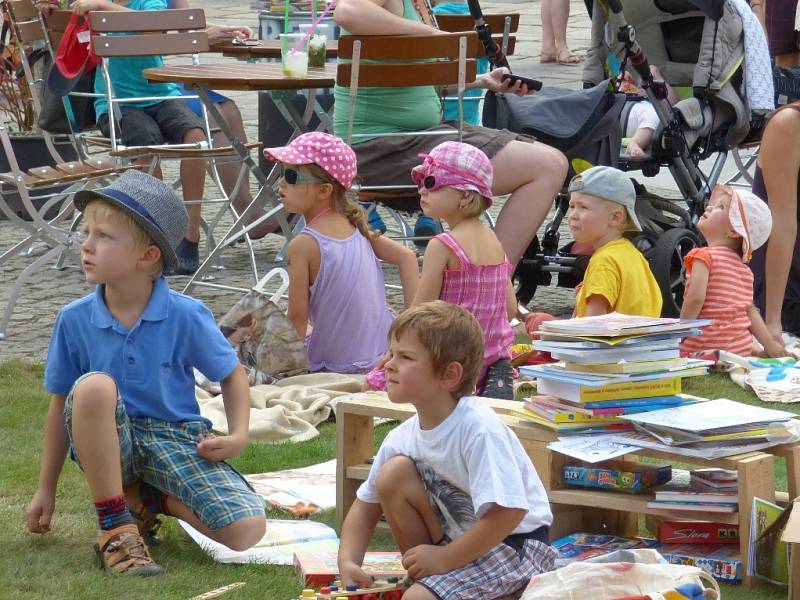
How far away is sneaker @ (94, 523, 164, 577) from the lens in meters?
3.44

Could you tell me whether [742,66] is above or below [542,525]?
above

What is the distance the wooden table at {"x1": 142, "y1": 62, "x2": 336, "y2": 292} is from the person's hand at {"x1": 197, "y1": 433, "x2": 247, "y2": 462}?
285 centimetres

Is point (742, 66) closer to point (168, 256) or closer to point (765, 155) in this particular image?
point (765, 155)

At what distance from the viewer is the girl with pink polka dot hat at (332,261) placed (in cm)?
543

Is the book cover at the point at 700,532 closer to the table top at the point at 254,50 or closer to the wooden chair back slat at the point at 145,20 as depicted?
the table top at the point at 254,50

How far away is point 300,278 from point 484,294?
782 mm

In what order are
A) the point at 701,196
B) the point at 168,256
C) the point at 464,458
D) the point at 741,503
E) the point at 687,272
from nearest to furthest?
1. the point at 464,458
2. the point at 741,503
3. the point at 168,256
4. the point at 687,272
5. the point at 701,196

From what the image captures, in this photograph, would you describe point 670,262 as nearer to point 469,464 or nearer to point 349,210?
point 349,210

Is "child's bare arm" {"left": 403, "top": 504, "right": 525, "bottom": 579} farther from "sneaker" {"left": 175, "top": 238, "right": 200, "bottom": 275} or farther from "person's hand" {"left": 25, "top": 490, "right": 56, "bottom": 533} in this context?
"sneaker" {"left": 175, "top": 238, "right": 200, "bottom": 275}

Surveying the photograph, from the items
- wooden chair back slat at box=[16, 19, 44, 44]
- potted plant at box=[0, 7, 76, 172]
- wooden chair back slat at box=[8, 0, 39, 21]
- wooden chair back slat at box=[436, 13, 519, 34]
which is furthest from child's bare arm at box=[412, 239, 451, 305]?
potted plant at box=[0, 7, 76, 172]

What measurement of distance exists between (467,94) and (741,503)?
15.8ft

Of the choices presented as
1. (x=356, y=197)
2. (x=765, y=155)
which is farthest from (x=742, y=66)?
(x=356, y=197)

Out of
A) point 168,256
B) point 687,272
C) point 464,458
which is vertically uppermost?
point 168,256

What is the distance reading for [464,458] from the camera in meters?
3.08
